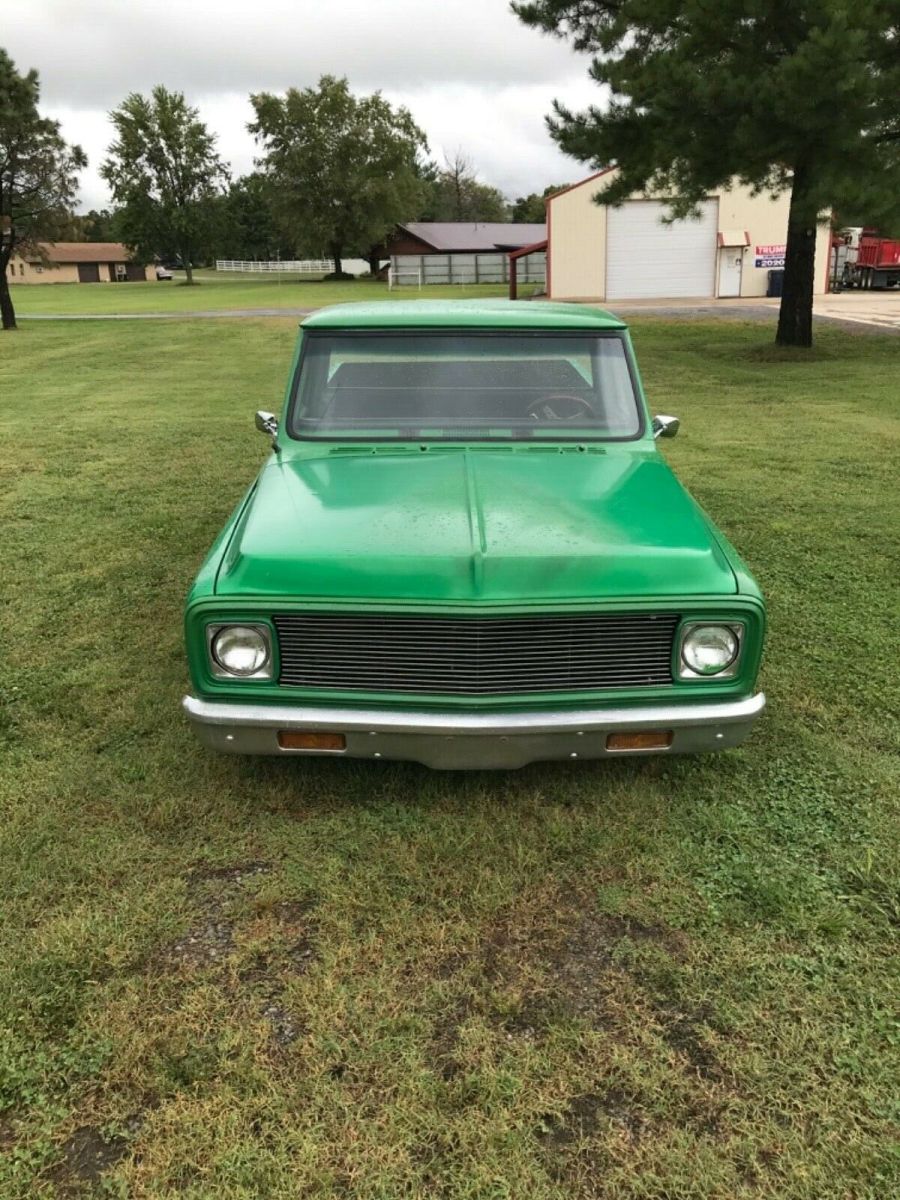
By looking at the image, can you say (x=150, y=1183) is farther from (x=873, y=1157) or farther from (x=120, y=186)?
(x=120, y=186)

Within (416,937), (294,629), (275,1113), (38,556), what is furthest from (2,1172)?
(38,556)

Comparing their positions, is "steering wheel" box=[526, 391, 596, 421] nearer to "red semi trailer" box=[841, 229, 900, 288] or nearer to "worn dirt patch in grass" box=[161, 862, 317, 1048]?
"worn dirt patch in grass" box=[161, 862, 317, 1048]

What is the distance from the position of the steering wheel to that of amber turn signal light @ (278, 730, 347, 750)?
1.72 metres

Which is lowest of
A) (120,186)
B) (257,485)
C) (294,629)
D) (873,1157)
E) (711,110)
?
(873,1157)

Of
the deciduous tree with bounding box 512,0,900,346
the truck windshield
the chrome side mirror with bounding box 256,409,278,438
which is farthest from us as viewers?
the deciduous tree with bounding box 512,0,900,346

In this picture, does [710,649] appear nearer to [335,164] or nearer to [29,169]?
[29,169]

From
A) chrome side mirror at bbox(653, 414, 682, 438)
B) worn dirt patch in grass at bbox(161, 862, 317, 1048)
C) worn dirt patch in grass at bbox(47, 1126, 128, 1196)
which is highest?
chrome side mirror at bbox(653, 414, 682, 438)

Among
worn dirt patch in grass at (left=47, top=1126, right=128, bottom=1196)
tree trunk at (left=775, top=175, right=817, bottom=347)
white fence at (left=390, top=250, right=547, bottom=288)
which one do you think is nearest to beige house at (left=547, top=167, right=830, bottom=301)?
white fence at (left=390, top=250, right=547, bottom=288)

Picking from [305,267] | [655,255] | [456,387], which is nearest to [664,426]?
[456,387]

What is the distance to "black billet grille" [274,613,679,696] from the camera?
2686 millimetres

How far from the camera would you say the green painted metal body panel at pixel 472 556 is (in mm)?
2691

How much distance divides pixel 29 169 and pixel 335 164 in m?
41.6

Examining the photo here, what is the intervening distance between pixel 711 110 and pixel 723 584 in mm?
11589

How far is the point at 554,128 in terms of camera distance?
15.1 meters
